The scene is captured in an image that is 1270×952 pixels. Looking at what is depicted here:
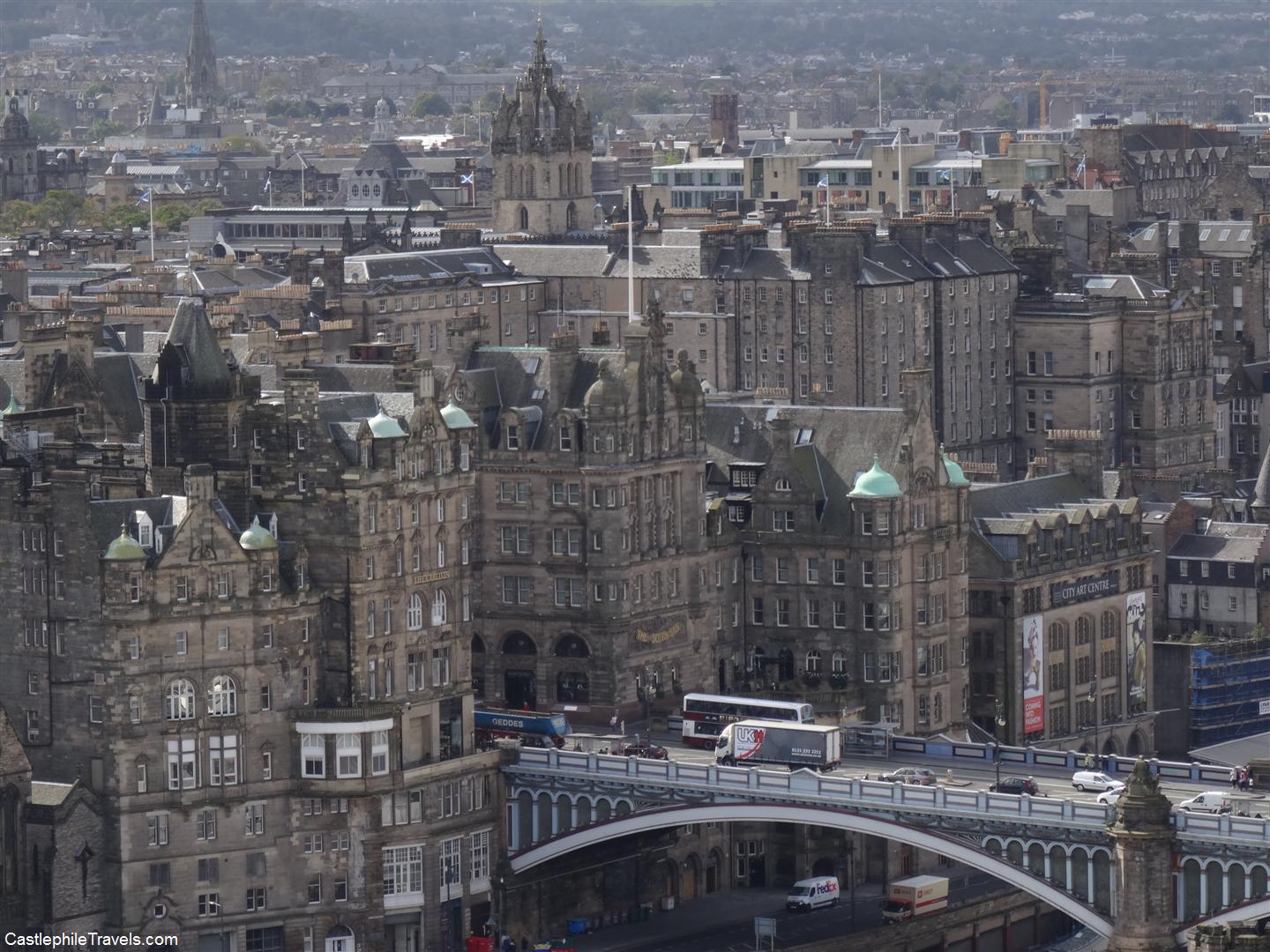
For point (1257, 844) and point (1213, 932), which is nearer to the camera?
point (1213, 932)

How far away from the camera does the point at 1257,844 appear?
19962 centimetres

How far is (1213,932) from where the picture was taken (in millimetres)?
182625

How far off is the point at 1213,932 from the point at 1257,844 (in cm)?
1760
